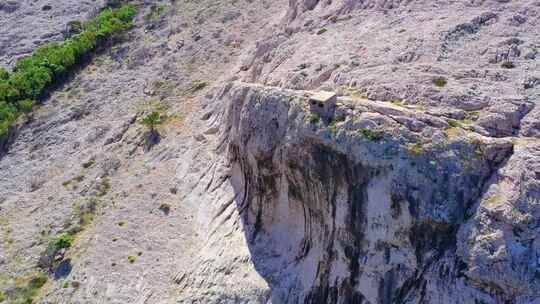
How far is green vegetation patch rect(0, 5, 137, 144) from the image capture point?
57719mm

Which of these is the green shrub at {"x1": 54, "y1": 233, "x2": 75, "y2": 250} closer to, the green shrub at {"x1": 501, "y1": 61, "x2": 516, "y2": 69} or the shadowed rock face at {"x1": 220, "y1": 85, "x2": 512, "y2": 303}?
the shadowed rock face at {"x1": 220, "y1": 85, "x2": 512, "y2": 303}

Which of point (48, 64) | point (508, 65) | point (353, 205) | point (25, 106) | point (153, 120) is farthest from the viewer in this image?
point (48, 64)

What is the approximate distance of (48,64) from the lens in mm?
62188

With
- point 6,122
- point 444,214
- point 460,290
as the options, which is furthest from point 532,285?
point 6,122

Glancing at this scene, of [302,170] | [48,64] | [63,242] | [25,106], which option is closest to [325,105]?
[302,170]

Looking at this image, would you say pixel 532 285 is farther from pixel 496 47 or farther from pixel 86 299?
pixel 86 299

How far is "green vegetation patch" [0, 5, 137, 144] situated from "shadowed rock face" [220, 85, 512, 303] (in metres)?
36.0

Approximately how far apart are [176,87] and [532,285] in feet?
135

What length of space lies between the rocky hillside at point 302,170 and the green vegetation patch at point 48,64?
1.98m

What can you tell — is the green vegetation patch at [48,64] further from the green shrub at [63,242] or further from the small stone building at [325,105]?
the small stone building at [325,105]

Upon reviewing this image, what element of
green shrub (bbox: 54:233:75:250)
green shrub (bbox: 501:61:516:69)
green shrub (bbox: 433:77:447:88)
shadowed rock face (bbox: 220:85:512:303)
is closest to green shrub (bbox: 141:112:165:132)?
green shrub (bbox: 54:233:75:250)

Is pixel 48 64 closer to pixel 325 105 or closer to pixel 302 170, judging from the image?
pixel 302 170

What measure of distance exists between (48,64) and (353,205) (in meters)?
49.6

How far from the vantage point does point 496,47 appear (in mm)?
31266
